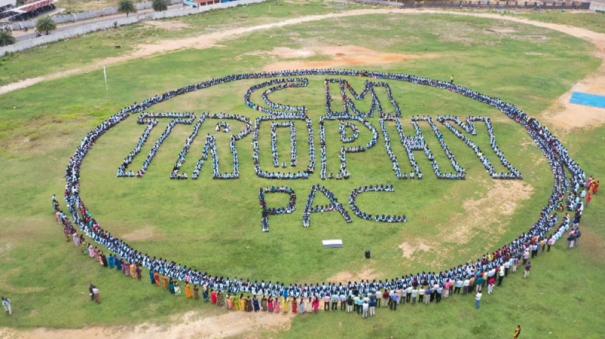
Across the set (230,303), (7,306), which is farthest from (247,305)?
(7,306)

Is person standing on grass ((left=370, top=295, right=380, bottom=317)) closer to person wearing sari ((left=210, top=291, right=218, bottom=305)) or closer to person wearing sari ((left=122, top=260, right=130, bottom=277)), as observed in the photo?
person wearing sari ((left=210, top=291, right=218, bottom=305))

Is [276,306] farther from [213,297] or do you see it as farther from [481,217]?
[481,217]

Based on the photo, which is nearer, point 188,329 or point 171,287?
point 188,329

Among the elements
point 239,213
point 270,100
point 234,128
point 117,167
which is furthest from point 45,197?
point 270,100

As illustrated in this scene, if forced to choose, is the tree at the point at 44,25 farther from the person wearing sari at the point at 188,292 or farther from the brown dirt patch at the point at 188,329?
the person wearing sari at the point at 188,292

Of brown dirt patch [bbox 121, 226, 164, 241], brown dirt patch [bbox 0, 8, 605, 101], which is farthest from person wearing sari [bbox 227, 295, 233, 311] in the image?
brown dirt patch [bbox 0, 8, 605, 101]

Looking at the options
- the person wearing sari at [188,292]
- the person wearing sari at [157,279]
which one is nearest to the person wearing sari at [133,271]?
the person wearing sari at [157,279]
